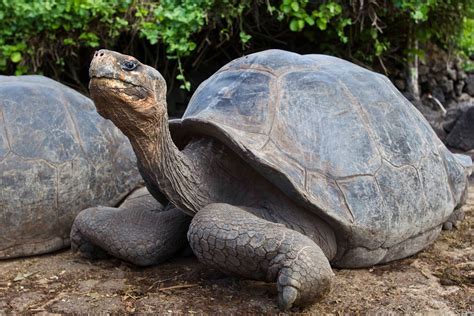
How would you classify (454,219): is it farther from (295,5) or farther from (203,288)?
(295,5)

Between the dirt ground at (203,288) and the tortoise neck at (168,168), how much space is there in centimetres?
35

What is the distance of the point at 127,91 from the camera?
214cm

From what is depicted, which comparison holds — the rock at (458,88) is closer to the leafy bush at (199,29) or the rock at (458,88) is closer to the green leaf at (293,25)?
the leafy bush at (199,29)

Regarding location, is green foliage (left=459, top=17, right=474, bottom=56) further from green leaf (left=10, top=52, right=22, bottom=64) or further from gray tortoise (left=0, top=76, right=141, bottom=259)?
gray tortoise (left=0, top=76, right=141, bottom=259)

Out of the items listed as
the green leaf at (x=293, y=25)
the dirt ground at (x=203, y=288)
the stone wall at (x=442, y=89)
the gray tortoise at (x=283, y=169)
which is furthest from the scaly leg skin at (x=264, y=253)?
the stone wall at (x=442, y=89)

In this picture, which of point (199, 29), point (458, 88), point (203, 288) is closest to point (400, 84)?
point (458, 88)

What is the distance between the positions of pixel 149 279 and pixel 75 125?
1033mm

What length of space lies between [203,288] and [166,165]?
53 centimetres

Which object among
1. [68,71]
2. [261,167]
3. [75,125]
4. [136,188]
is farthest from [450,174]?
[68,71]

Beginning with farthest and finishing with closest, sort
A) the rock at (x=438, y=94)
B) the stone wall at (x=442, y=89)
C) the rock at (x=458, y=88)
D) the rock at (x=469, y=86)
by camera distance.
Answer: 1. the rock at (x=469, y=86)
2. the rock at (x=458, y=88)
3. the rock at (x=438, y=94)
4. the stone wall at (x=442, y=89)

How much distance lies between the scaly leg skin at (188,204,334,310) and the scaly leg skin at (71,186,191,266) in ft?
1.42

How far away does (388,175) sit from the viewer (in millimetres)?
2682

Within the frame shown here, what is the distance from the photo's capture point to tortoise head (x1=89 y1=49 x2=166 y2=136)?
2.08 meters

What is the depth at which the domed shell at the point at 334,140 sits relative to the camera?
2486mm
